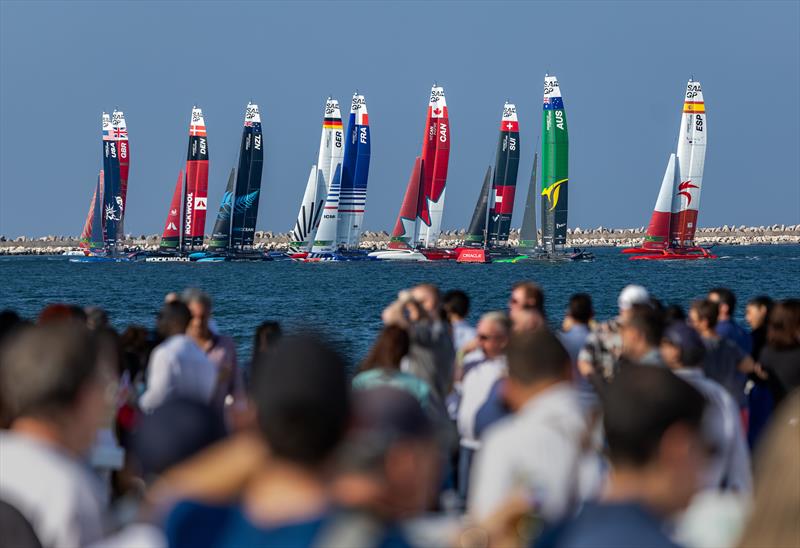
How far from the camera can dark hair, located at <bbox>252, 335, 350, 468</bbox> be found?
264 centimetres

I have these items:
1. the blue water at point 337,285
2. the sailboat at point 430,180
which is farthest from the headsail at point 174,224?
the sailboat at point 430,180

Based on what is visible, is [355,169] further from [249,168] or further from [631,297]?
[631,297]

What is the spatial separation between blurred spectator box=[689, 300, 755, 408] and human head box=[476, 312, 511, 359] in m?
1.36

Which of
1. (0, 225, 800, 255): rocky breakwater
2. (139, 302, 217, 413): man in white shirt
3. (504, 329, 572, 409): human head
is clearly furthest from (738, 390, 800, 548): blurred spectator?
(0, 225, 800, 255): rocky breakwater

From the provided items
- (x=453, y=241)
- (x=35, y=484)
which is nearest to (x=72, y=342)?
(x=35, y=484)

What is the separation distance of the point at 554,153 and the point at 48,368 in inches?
2895

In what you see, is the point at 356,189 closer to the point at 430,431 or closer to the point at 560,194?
the point at 560,194

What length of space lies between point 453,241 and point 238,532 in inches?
6382

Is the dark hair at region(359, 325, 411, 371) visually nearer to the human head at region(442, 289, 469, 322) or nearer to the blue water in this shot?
the human head at region(442, 289, 469, 322)

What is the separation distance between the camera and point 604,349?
7902 mm

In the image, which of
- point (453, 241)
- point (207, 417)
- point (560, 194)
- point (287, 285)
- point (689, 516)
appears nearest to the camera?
point (207, 417)

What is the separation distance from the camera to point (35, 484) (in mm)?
3695

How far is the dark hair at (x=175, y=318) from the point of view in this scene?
787 centimetres

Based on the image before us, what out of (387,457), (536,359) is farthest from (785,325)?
(387,457)
